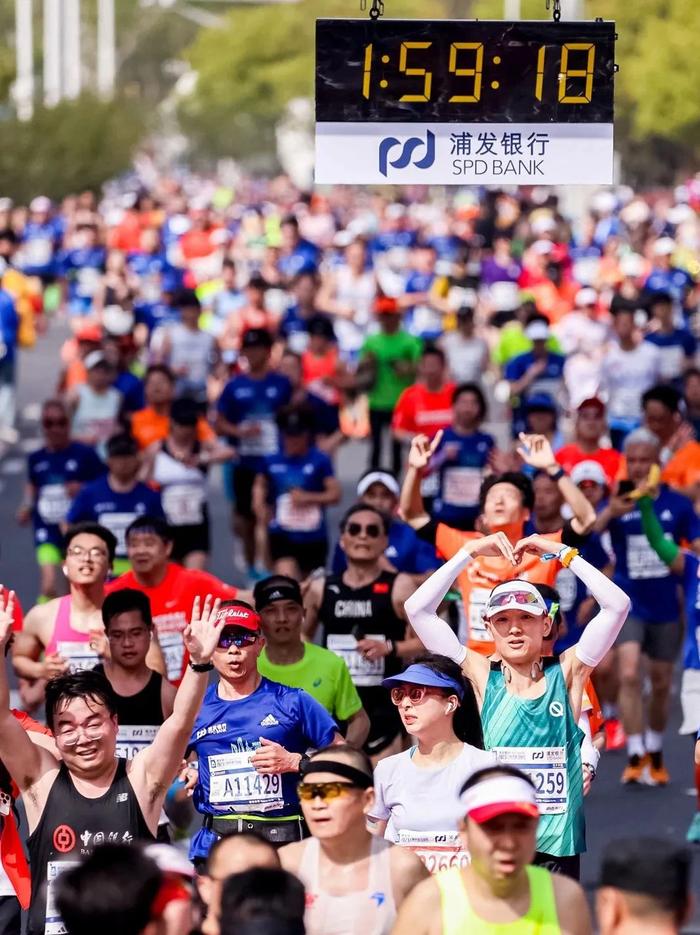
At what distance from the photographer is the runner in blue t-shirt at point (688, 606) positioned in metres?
10.8

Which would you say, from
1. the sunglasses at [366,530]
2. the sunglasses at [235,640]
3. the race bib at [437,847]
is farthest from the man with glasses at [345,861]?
the sunglasses at [366,530]

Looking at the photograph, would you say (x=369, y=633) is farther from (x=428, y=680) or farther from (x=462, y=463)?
(x=462, y=463)

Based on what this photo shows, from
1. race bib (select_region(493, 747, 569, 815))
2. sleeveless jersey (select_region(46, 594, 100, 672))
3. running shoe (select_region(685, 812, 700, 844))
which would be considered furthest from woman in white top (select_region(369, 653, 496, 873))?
running shoe (select_region(685, 812, 700, 844))

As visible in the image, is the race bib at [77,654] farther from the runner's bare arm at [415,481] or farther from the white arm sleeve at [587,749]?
the white arm sleeve at [587,749]

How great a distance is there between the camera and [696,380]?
16.5 metres

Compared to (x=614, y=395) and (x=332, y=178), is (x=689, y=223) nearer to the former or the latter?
(x=614, y=395)

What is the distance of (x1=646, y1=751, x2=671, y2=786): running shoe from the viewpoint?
38.6 feet

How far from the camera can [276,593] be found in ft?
30.3

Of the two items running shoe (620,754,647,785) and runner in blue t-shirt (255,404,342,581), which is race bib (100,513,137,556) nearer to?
runner in blue t-shirt (255,404,342,581)

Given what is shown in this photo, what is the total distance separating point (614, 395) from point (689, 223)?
17.6 metres

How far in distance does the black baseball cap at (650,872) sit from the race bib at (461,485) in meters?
8.88

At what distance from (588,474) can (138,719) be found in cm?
425

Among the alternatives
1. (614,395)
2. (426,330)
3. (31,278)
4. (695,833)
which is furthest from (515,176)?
(31,278)

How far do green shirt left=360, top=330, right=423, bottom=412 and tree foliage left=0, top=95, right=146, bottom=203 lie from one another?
19284 mm
